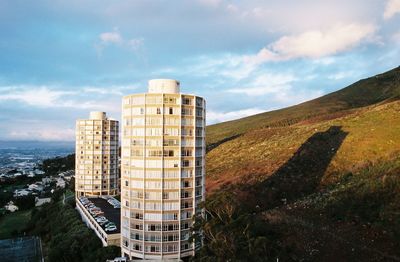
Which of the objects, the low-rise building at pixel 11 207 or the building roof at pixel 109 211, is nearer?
the building roof at pixel 109 211

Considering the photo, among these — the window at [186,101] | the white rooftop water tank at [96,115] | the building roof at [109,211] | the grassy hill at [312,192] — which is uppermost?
the white rooftop water tank at [96,115]

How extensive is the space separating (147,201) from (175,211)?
141 inches

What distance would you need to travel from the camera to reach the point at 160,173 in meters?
43.7

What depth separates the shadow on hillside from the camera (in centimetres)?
6450

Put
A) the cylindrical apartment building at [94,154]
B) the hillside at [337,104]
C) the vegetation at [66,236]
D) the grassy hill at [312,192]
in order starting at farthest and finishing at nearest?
the hillside at [337,104]
the cylindrical apartment building at [94,154]
the vegetation at [66,236]
the grassy hill at [312,192]

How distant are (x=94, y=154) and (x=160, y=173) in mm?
58625

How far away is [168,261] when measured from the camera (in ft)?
142

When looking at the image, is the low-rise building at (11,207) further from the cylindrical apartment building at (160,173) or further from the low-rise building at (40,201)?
the cylindrical apartment building at (160,173)

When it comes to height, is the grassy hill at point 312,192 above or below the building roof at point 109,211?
above

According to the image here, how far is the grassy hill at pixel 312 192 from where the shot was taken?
35.5m

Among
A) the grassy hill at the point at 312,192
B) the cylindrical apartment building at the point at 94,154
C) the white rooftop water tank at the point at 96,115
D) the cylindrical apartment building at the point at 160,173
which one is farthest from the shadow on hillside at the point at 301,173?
the white rooftop water tank at the point at 96,115

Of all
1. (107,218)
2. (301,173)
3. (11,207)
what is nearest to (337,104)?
(301,173)

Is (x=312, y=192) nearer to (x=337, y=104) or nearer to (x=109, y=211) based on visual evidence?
(x=109, y=211)

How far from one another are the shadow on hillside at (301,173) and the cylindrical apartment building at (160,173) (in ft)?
69.9
